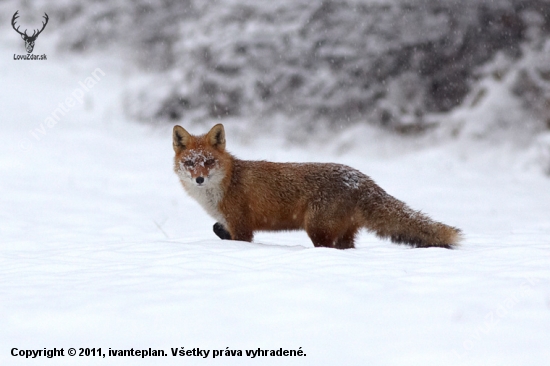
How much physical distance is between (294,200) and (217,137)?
4.30 feet

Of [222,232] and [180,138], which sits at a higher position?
[180,138]

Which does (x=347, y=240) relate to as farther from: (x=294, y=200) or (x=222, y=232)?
(x=222, y=232)

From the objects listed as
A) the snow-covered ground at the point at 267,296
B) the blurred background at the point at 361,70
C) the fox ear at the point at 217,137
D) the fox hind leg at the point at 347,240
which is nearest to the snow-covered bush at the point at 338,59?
the blurred background at the point at 361,70

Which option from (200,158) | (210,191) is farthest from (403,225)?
(200,158)

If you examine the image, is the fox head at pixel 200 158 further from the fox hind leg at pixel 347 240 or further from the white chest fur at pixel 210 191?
the fox hind leg at pixel 347 240

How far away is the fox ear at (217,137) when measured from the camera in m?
7.16

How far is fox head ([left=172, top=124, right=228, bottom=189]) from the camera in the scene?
6.79 m

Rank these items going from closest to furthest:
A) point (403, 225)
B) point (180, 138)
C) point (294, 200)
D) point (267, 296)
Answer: point (267, 296) → point (403, 225) → point (294, 200) → point (180, 138)

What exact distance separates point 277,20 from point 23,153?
8.34 meters

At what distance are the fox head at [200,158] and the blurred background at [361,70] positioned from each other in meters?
10.2

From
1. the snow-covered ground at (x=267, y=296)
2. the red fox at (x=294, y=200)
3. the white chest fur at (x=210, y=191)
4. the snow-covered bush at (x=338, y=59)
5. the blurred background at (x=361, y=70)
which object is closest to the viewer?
the snow-covered ground at (x=267, y=296)

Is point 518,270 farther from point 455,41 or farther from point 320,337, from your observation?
point 455,41

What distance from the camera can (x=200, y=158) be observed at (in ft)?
22.7

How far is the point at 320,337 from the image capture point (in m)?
3.48
